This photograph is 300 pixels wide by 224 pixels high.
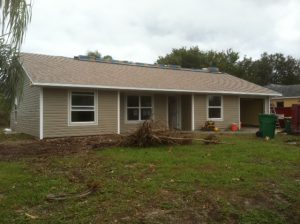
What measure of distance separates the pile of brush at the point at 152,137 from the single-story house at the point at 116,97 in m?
4.63

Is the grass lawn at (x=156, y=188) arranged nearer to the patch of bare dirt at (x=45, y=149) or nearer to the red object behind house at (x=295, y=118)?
the patch of bare dirt at (x=45, y=149)

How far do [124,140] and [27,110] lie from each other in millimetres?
7666

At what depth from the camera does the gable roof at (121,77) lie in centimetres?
1584

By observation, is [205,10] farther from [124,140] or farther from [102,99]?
[124,140]

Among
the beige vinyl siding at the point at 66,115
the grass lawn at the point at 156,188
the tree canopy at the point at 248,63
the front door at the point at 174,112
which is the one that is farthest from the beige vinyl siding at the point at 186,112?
the tree canopy at the point at 248,63

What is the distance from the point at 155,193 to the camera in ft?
19.2

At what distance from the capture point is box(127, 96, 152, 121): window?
19.0 metres

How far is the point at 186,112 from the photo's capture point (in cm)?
2048

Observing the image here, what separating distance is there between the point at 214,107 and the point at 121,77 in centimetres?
626

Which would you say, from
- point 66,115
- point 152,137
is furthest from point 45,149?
point 66,115

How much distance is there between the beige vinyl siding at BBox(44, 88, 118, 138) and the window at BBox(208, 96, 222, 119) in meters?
6.55

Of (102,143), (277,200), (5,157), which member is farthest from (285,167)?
(5,157)

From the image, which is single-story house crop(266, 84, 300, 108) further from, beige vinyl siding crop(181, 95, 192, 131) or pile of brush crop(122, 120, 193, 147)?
pile of brush crop(122, 120, 193, 147)

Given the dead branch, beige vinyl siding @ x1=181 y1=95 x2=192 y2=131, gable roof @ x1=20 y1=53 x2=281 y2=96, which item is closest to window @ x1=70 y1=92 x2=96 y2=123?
gable roof @ x1=20 y1=53 x2=281 y2=96
